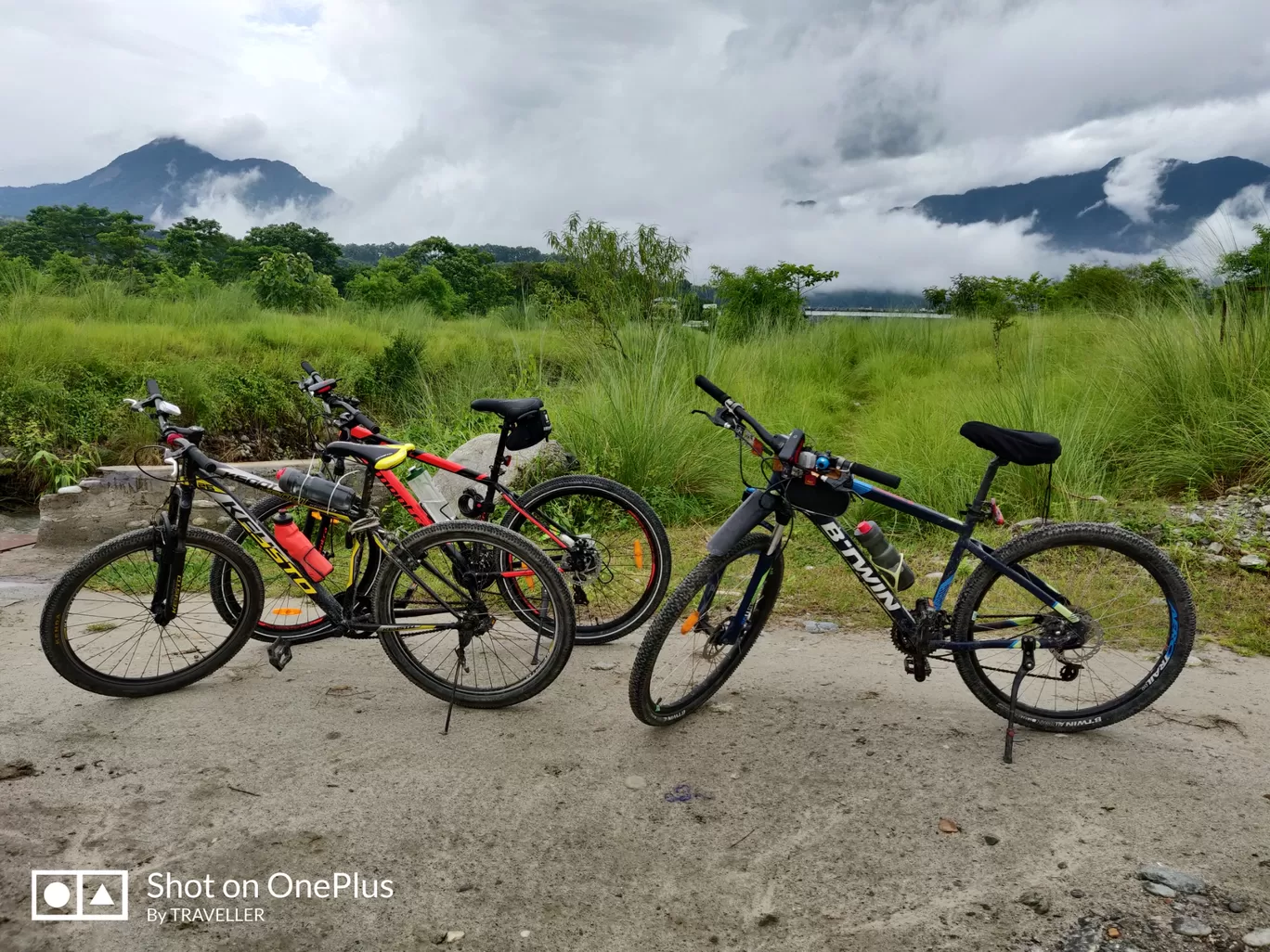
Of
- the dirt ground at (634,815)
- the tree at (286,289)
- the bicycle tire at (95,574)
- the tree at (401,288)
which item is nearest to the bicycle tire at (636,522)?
the dirt ground at (634,815)

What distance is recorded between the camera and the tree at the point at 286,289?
17.5m

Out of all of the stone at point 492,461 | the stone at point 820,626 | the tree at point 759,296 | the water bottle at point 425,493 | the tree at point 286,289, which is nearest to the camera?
the water bottle at point 425,493

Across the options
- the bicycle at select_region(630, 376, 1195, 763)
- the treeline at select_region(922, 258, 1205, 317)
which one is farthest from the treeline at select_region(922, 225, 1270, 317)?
the bicycle at select_region(630, 376, 1195, 763)

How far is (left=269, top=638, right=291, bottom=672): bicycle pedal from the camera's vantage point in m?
3.50

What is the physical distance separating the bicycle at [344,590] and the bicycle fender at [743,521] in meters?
0.64

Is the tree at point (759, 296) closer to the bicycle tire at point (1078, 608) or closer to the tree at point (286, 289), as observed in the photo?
the tree at point (286, 289)

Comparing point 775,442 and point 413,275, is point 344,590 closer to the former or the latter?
point 775,442

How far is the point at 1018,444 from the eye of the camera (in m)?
2.90

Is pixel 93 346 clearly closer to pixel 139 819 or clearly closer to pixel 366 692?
pixel 366 692

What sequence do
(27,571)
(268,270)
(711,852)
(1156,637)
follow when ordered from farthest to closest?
(268,270) < (27,571) < (1156,637) < (711,852)

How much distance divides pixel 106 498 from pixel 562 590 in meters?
5.03

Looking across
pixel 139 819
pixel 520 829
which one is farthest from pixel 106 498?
pixel 520 829

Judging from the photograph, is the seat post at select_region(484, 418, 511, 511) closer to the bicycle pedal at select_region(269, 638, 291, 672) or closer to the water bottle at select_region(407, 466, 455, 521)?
the water bottle at select_region(407, 466, 455, 521)

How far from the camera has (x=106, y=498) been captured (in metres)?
6.64
